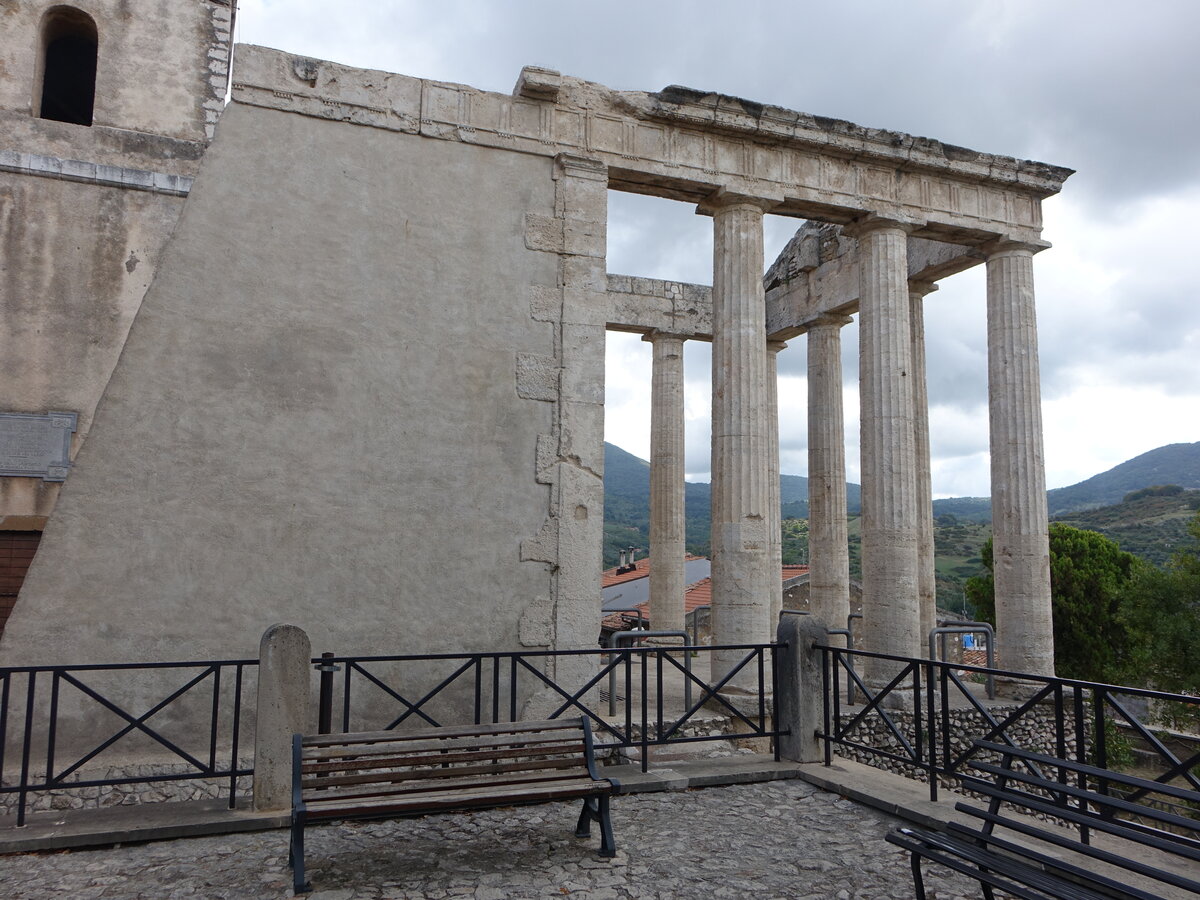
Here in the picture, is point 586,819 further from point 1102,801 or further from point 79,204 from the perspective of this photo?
point 79,204

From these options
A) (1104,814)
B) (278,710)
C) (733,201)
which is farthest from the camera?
(733,201)

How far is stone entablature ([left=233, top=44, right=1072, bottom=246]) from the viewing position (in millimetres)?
8430

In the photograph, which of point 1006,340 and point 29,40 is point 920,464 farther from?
point 29,40

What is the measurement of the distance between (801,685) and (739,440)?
3762 mm

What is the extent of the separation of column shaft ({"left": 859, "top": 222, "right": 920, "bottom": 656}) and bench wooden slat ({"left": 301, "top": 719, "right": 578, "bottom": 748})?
256 inches

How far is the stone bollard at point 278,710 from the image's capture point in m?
5.43

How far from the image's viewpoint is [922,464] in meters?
13.4

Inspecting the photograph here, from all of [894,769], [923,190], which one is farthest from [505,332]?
[894,769]

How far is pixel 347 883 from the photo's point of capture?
447cm

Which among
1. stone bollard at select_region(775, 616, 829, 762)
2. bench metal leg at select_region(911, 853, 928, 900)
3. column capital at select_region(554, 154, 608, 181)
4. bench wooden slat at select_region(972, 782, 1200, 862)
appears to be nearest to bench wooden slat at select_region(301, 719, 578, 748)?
bench metal leg at select_region(911, 853, 928, 900)

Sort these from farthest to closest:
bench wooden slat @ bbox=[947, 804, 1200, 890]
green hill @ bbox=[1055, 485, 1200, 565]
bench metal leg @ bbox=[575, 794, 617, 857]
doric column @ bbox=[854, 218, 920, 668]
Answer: green hill @ bbox=[1055, 485, 1200, 565], doric column @ bbox=[854, 218, 920, 668], bench metal leg @ bbox=[575, 794, 617, 857], bench wooden slat @ bbox=[947, 804, 1200, 890]

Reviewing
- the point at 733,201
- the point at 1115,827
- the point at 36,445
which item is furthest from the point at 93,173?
the point at 1115,827

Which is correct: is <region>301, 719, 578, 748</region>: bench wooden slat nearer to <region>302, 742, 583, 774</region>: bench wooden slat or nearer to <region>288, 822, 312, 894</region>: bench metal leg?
<region>302, 742, 583, 774</region>: bench wooden slat

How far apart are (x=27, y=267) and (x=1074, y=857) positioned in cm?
927
